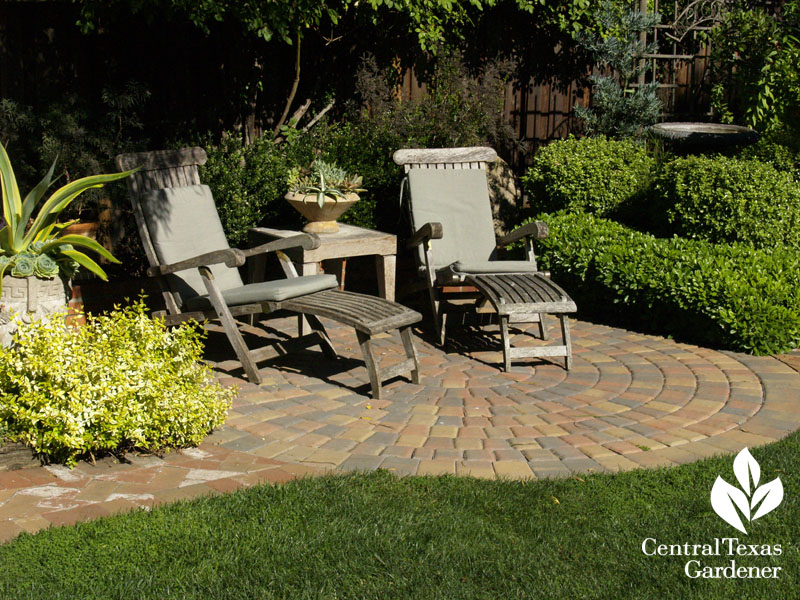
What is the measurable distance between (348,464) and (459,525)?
2.62 feet

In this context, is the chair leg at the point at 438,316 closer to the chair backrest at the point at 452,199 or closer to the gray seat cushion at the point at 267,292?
the chair backrest at the point at 452,199

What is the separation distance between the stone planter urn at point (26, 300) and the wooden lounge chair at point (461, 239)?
2.44 metres

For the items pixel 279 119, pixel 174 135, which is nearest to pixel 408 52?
pixel 279 119

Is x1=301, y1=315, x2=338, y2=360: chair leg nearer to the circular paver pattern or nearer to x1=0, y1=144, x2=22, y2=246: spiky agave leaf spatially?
the circular paver pattern

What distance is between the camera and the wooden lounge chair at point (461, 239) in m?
5.65

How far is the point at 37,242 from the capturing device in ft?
15.7

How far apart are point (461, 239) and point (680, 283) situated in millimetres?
1591

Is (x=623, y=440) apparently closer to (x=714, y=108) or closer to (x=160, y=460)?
(x=160, y=460)

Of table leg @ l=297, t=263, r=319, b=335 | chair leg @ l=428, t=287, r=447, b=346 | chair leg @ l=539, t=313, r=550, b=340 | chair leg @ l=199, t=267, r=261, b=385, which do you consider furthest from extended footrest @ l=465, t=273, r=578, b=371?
chair leg @ l=199, t=267, r=261, b=385

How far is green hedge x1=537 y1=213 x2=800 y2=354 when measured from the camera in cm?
566

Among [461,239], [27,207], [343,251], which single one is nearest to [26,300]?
[27,207]

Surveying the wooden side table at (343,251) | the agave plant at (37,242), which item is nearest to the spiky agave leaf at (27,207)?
the agave plant at (37,242)

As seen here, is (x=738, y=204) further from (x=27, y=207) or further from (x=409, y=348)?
(x=27, y=207)

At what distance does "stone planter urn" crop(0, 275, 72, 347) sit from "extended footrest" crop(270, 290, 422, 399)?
1.19m
